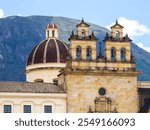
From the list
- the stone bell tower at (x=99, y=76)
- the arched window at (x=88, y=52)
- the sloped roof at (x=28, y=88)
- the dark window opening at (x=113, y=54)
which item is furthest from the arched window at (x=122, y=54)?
the sloped roof at (x=28, y=88)

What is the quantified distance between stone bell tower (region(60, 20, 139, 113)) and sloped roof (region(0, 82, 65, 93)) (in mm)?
1479

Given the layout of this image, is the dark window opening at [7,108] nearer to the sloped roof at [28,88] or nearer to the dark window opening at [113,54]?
the sloped roof at [28,88]

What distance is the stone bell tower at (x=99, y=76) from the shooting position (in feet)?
237

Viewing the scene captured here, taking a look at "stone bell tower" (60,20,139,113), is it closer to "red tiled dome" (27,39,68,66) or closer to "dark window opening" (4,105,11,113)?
"dark window opening" (4,105,11,113)

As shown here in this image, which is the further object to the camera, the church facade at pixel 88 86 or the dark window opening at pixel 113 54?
the dark window opening at pixel 113 54


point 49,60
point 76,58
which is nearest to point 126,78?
point 76,58

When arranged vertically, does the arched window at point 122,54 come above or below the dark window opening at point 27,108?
above

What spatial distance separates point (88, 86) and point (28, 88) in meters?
6.89

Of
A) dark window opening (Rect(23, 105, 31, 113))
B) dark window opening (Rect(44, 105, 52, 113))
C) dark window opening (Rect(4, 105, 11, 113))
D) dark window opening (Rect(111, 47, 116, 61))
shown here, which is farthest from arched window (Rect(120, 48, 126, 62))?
dark window opening (Rect(4, 105, 11, 113))

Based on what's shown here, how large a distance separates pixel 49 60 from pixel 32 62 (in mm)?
2475

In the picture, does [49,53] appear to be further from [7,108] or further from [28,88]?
[7,108]

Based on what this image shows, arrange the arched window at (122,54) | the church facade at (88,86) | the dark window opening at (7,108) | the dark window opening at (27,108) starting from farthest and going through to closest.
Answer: the arched window at (122,54)
the church facade at (88,86)
the dark window opening at (27,108)
the dark window opening at (7,108)

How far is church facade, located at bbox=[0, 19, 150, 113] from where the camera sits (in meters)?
70.9

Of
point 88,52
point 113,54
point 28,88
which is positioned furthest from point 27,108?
point 113,54
